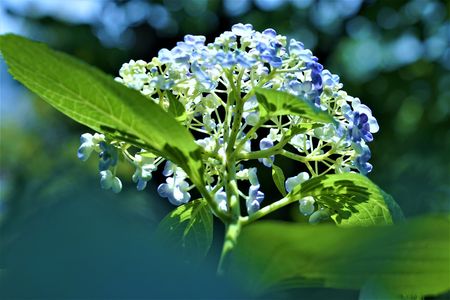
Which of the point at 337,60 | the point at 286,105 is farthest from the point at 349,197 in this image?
the point at 337,60

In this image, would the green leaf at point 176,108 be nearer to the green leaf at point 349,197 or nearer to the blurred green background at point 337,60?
the green leaf at point 349,197

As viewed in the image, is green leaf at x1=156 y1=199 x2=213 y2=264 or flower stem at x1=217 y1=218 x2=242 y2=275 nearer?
flower stem at x1=217 y1=218 x2=242 y2=275

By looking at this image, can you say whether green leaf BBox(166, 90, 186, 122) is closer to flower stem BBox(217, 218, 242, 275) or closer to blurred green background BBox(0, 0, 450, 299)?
flower stem BBox(217, 218, 242, 275)

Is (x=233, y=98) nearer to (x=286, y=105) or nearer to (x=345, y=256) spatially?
(x=286, y=105)

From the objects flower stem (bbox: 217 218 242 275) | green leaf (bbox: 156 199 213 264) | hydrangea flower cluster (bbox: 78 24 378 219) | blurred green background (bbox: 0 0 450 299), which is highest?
hydrangea flower cluster (bbox: 78 24 378 219)

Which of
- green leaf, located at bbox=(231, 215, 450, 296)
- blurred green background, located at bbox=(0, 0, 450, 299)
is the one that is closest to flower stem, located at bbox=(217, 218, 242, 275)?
green leaf, located at bbox=(231, 215, 450, 296)

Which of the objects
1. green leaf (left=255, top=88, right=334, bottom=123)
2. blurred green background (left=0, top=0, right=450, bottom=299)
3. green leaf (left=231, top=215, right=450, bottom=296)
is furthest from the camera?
blurred green background (left=0, top=0, right=450, bottom=299)

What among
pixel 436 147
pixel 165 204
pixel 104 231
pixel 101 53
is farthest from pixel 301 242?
pixel 101 53

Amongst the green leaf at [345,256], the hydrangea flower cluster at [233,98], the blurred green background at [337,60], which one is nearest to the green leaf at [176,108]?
the hydrangea flower cluster at [233,98]

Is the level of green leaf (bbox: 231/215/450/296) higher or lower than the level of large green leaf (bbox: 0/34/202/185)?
lower
